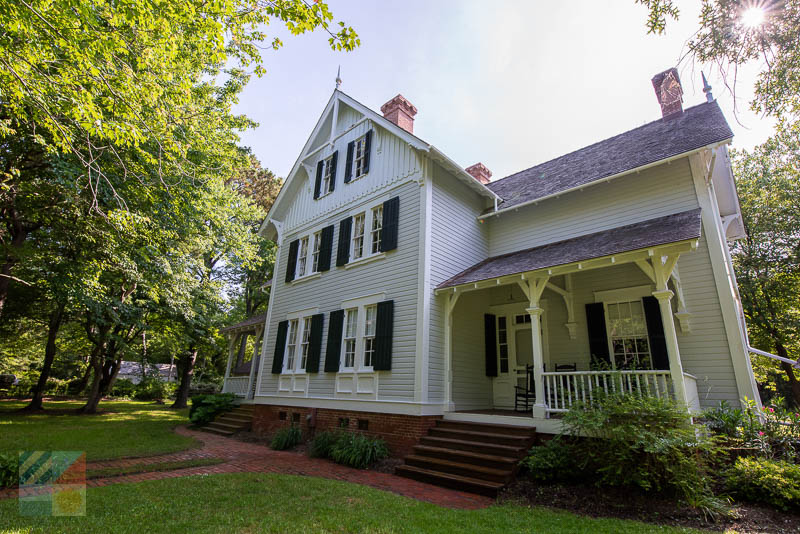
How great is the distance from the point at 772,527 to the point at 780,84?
6.32m

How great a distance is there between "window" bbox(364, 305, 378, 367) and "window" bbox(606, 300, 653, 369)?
5.68 meters

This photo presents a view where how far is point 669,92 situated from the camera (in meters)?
11.7

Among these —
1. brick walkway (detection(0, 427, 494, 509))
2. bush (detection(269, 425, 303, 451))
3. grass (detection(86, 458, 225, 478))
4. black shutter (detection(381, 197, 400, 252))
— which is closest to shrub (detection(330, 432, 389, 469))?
brick walkway (detection(0, 427, 494, 509))

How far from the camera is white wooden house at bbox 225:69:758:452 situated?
7.69 metres

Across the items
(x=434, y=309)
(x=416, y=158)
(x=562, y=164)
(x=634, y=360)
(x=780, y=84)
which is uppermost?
(x=562, y=164)

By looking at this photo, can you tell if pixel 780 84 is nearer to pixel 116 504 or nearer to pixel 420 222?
pixel 420 222

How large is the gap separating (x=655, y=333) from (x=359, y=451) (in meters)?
6.69

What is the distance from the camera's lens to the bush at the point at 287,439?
1065 centimetres

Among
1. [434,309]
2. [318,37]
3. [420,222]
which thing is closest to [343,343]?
[434,309]

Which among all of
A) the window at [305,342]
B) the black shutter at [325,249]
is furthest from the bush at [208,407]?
the black shutter at [325,249]

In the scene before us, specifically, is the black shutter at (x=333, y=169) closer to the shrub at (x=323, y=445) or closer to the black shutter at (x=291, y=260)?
the black shutter at (x=291, y=260)

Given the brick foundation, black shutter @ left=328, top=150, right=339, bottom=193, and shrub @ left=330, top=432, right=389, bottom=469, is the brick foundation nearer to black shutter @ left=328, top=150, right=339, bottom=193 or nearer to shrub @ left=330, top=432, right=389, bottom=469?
shrub @ left=330, top=432, right=389, bottom=469

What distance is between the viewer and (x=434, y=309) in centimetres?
956

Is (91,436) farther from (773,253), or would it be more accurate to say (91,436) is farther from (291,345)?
(773,253)
